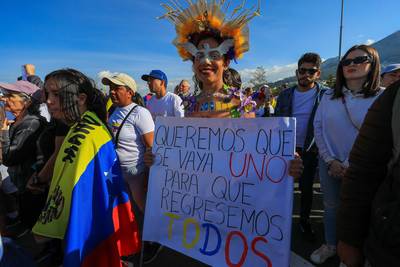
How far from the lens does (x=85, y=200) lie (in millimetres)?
1866

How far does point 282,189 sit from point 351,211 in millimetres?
389

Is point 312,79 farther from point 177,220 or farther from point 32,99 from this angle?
point 32,99

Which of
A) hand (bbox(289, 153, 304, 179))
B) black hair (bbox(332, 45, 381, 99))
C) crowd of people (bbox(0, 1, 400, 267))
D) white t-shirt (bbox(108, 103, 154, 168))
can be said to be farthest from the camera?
white t-shirt (bbox(108, 103, 154, 168))

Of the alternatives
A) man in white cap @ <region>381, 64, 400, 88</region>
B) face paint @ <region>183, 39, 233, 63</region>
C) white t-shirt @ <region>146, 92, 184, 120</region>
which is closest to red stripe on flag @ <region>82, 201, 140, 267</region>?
face paint @ <region>183, 39, 233, 63</region>

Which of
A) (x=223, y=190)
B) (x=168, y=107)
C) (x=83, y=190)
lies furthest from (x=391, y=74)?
(x=83, y=190)

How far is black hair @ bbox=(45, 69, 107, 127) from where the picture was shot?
2.09 meters

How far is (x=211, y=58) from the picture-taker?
2.01 metres

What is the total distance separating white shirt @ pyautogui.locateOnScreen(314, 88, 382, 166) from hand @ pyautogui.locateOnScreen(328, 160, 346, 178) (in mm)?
54

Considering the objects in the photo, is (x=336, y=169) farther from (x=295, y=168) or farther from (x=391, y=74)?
(x=391, y=74)

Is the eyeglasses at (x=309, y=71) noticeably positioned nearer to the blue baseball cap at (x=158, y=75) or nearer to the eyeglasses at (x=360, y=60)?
the eyeglasses at (x=360, y=60)

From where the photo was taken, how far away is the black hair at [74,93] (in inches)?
82.4

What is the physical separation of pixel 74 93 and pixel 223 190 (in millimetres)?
1371

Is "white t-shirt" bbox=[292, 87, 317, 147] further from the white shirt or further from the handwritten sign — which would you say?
the handwritten sign

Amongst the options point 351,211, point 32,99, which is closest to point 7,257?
point 351,211
